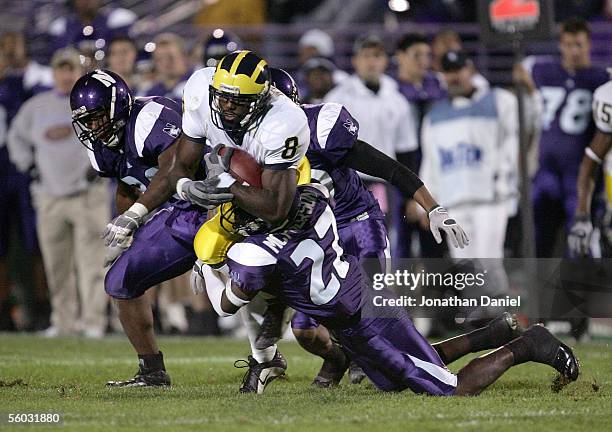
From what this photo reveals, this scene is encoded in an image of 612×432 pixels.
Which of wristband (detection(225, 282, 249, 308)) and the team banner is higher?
wristband (detection(225, 282, 249, 308))

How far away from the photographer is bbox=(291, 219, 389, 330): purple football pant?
674 cm

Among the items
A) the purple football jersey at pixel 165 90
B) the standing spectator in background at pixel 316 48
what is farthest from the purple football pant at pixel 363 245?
the standing spectator in background at pixel 316 48

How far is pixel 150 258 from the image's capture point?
654 centimetres

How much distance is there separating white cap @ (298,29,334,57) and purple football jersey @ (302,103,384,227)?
15.8ft

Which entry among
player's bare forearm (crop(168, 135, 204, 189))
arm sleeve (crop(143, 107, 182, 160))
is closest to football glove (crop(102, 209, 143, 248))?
player's bare forearm (crop(168, 135, 204, 189))

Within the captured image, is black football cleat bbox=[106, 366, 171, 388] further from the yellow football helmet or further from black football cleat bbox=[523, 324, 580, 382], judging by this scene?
black football cleat bbox=[523, 324, 580, 382]

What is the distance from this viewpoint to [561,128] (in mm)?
10688

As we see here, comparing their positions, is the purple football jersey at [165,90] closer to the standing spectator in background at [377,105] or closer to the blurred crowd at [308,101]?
the blurred crowd at [308,101]

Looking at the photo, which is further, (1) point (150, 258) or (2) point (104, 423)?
(1) point (150, 258)

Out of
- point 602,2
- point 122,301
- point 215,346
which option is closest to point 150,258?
point 122,301

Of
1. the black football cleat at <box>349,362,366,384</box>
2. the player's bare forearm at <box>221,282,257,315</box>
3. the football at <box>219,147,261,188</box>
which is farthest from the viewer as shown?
the black football cleat at <box>349,362,366,384</box>

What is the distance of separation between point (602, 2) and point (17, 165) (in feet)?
20.7

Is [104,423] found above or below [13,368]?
above

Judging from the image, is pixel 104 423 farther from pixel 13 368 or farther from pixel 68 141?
pixel 68 141
